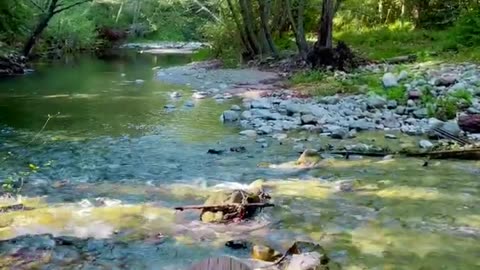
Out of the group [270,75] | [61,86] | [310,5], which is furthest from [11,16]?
[310,5]

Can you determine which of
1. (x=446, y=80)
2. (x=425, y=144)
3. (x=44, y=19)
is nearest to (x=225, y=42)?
(x=44, y=19)

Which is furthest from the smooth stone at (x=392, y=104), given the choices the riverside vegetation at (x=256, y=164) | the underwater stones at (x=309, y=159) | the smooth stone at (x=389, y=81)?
the underwater stones at (x=309, y=159)

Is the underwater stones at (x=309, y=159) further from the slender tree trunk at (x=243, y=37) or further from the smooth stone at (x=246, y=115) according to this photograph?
the slender tree trunk at (x=243, y=37)

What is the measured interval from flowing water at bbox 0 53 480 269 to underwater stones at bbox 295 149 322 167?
0.14 metres

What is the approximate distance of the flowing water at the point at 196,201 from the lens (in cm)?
499

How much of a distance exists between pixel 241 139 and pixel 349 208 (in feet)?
13.2

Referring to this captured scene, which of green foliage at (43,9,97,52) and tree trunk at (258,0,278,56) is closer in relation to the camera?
tree trunk at (258,0,278,56)

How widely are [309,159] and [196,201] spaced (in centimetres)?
218

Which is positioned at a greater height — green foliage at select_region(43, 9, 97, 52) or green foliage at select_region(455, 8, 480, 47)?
green foliage at select_region(455, 8, 480, 47)

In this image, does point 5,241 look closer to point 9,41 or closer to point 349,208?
point 349,208

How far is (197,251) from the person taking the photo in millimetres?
5031

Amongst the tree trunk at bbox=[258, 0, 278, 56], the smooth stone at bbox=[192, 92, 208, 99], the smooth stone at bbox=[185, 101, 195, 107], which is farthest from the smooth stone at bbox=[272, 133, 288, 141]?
the tree trunk at bbox=[258, 0, 278, 56]

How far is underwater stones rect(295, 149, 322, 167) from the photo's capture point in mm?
8078

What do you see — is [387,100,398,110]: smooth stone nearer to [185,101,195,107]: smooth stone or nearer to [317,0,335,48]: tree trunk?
[185,101,195,107]: smooth stone
